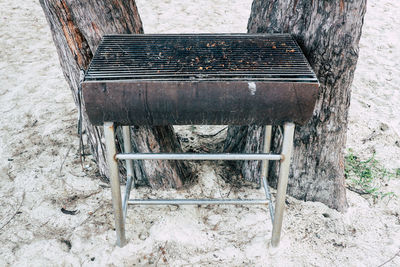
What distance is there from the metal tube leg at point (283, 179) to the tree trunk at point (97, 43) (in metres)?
0.76

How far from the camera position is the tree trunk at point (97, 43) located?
2.01 metres

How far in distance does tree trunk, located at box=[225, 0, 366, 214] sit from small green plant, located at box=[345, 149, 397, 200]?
0.25 m

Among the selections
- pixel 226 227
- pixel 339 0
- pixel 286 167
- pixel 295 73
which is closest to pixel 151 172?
pixel 226 227

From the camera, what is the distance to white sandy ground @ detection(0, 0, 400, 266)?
2.06 m

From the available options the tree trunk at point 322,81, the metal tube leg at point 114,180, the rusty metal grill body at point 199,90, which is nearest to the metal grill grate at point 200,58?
the rusty metal grill body at point 199,90

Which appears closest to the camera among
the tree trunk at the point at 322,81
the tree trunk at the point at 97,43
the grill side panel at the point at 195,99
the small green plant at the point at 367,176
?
the grill side panel at the point at 195,99

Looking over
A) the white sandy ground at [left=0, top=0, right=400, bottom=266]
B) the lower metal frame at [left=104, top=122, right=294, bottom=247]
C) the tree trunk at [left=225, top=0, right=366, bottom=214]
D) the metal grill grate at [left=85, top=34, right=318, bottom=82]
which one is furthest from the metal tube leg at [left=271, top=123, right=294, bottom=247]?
the tree trunk at [left=225, top=0, right=366, bottom=214]

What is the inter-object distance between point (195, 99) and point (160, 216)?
3.37ft

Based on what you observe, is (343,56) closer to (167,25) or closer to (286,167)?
(286,167)

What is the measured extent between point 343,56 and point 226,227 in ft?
3.87

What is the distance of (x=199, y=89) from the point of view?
1.54 m

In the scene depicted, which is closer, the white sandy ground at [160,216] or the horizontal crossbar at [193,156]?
the horizontal crossbar at [193,156]

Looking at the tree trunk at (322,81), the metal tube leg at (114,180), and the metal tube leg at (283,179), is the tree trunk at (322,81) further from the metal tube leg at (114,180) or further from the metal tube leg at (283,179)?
the metal tube leg at (114,180)

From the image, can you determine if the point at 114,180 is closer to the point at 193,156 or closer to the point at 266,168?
the point at 193,156
